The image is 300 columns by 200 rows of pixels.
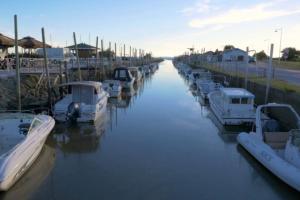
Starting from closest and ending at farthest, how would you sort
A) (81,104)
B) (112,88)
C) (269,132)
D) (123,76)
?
(269,132) → (81,104) → (112,88) → (123,76)

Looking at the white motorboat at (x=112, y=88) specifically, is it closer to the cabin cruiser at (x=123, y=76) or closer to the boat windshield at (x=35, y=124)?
the cabin cruiser at (x=123, y=76)

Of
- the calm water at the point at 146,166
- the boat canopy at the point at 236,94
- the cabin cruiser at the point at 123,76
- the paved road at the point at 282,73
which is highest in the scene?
the paved road at the point at 282,73

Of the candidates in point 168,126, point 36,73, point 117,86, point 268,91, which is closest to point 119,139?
point 168,126

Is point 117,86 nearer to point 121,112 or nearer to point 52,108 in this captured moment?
point 121,112

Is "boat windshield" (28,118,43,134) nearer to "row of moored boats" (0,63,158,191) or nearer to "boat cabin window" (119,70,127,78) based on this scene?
"row of moored boats" (0,63,158,191)

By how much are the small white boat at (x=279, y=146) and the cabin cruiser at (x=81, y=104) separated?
8.46m

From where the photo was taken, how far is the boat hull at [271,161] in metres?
10.4

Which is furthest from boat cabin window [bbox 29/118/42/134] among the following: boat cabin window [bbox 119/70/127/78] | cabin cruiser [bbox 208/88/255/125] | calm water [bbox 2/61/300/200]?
boat cabin window [bbox 119/70/127/78]

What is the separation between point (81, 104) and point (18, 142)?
7347mm

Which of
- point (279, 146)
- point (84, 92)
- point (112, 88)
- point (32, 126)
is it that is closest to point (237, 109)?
point (279, 146)

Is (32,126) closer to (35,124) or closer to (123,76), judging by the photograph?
(35,124)

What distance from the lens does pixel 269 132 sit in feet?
44.5

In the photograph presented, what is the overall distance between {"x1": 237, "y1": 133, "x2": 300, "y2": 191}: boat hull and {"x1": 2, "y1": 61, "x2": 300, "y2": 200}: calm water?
31 cm

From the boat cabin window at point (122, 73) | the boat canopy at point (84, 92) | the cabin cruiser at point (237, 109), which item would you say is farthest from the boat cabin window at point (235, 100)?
the boat cabin window at point (122, 73)
